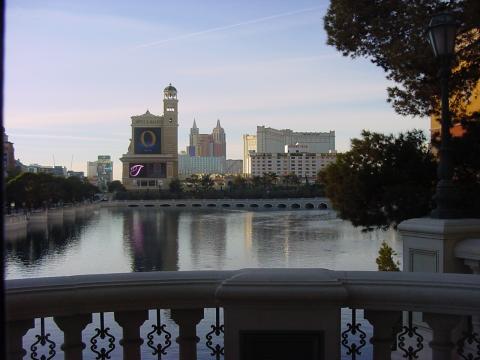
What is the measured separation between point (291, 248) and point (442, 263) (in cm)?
2954

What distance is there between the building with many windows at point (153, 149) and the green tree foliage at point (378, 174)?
117562mm

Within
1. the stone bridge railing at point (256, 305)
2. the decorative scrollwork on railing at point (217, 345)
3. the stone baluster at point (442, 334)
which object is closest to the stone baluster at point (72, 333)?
the stone bridge railing at point (256, 305)

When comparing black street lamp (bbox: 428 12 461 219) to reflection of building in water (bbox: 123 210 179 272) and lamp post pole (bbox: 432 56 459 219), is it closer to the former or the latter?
lamp post pole (bbox: 432 56 459 219)

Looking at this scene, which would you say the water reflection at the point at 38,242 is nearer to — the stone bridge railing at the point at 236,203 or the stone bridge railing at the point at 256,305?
the stone bridge railing at the point at 256,305

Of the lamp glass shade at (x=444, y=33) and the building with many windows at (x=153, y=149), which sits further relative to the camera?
the building with many windows at (x=153, y=149)

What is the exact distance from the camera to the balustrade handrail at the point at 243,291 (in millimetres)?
2734

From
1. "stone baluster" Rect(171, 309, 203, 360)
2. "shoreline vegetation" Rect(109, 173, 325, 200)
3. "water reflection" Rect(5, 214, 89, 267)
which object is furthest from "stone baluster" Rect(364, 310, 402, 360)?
"shoreline vegetation" Rect(109, 173, 325, 200)

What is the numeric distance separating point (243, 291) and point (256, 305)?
103 mm

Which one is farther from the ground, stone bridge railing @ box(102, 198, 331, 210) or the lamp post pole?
the lamp post pole

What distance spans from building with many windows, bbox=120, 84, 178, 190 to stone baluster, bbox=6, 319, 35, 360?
12578 cm

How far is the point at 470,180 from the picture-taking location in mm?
9914

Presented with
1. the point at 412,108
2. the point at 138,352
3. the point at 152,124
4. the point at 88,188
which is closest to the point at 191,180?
the point at 152,124

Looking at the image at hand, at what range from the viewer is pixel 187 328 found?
9.89 ft

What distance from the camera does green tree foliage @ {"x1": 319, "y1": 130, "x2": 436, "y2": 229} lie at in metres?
10.9
